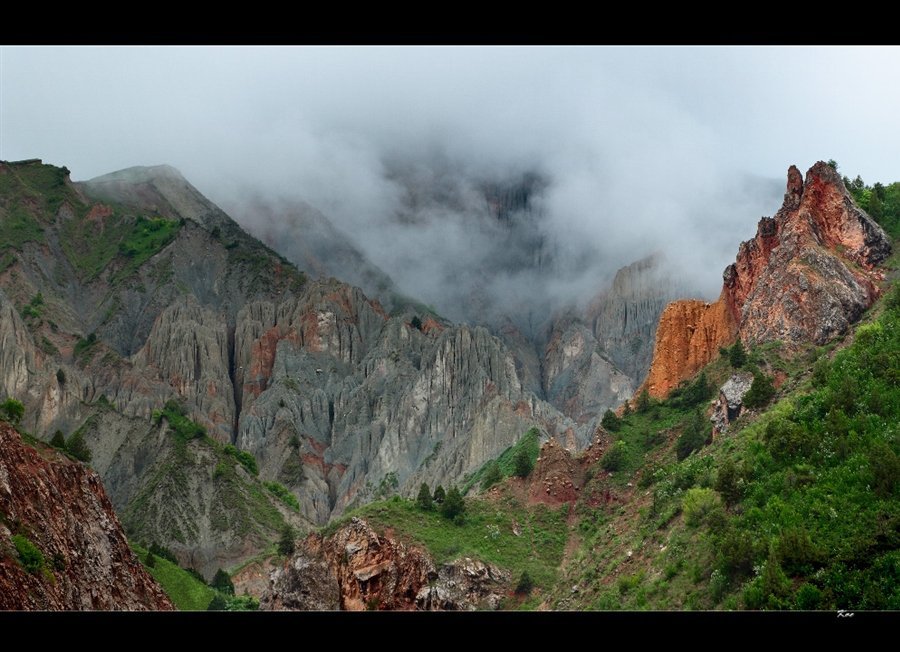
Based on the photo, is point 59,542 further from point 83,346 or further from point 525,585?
point 83,346

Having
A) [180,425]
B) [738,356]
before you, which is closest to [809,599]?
[738,356]

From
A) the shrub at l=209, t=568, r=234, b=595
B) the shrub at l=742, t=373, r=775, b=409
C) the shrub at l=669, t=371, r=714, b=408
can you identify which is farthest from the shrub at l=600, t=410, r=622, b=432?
the shrub at l=209, t=568, r=234, b=595

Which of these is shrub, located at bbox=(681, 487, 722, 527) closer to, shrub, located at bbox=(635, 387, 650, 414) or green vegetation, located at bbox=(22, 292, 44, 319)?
shrub, located at bbox=(635, 387, 650, 414)

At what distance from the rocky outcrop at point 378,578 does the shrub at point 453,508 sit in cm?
685

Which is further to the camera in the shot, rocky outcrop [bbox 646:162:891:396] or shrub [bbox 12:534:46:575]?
rocky outcrop [bbox 646:162:891:396]

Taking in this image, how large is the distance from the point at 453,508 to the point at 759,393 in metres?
24.2

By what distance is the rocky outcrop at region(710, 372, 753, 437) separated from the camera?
55500 millimetres

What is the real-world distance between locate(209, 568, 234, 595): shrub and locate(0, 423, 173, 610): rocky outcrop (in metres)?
29.3

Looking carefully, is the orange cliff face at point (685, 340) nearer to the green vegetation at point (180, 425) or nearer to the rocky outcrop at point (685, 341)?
the rocky outcrop at point (685, 341)

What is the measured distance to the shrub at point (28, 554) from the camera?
38.0 m

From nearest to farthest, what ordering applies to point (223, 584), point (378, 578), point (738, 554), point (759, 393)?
point (738, 554), point (759, 393), point (378, 578), point (223, 584)

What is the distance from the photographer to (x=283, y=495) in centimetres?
11975
